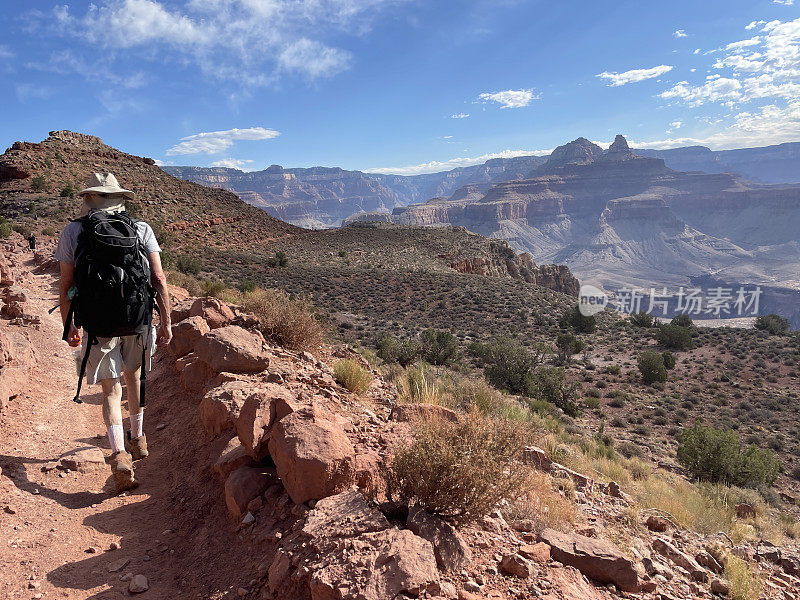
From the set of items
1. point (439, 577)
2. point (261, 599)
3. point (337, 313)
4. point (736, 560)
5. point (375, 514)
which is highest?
point (375, 514)

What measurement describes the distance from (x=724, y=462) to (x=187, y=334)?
1141cm

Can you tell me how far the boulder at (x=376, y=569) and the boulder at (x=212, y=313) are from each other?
4.63 meters

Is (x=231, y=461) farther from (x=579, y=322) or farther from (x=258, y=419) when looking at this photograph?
(x=579, y=322)

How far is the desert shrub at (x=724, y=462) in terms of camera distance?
9.66 metres

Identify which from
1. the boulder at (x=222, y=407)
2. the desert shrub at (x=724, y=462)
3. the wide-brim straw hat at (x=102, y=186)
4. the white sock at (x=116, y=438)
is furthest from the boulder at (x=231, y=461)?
the desert shrub at (x=724, y=462)

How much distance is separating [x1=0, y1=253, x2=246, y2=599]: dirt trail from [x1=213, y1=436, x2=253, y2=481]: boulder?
15 centimetres

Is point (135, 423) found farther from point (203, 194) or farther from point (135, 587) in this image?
point (203, 194)

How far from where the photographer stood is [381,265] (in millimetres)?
41781

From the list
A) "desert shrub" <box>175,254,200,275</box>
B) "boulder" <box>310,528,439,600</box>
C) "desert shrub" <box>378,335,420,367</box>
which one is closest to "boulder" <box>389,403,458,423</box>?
"boulder" <box>310,528,439,600</box>

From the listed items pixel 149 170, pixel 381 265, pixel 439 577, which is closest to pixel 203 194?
pixel 149 170

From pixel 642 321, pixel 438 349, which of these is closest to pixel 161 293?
pixel 438 349

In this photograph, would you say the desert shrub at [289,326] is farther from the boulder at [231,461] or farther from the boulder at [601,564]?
the boulder at [601,564]

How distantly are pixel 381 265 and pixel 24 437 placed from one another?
38064 millimetres

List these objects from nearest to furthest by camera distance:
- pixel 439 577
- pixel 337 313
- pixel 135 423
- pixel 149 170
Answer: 1. pixel 439 577
2. pixel 135 423
3. pixel 337 313
4. pixel 149 170
